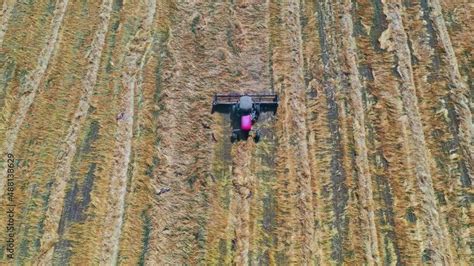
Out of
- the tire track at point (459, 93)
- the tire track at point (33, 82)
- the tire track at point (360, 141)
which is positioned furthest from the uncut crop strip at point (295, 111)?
the tire track at point (33, 82)

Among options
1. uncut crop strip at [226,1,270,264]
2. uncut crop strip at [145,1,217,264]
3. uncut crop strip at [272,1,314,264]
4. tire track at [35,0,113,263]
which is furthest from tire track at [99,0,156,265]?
uncut crop strip at [272,1,314,264]

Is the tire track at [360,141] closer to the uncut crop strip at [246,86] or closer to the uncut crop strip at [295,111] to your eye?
the uncut crop strip at [295,111]

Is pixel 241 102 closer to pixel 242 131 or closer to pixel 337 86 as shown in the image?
pixel 242 131

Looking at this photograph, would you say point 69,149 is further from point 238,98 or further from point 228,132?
point 238,98

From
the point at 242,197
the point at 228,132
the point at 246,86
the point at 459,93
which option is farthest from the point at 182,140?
the point at 459,93

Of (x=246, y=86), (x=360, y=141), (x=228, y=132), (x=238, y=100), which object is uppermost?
(x=246, y=86)

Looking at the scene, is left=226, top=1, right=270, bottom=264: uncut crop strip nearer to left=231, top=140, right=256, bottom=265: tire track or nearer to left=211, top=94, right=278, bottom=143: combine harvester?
left=231, top=140, right=256, bottom=265: tire track
